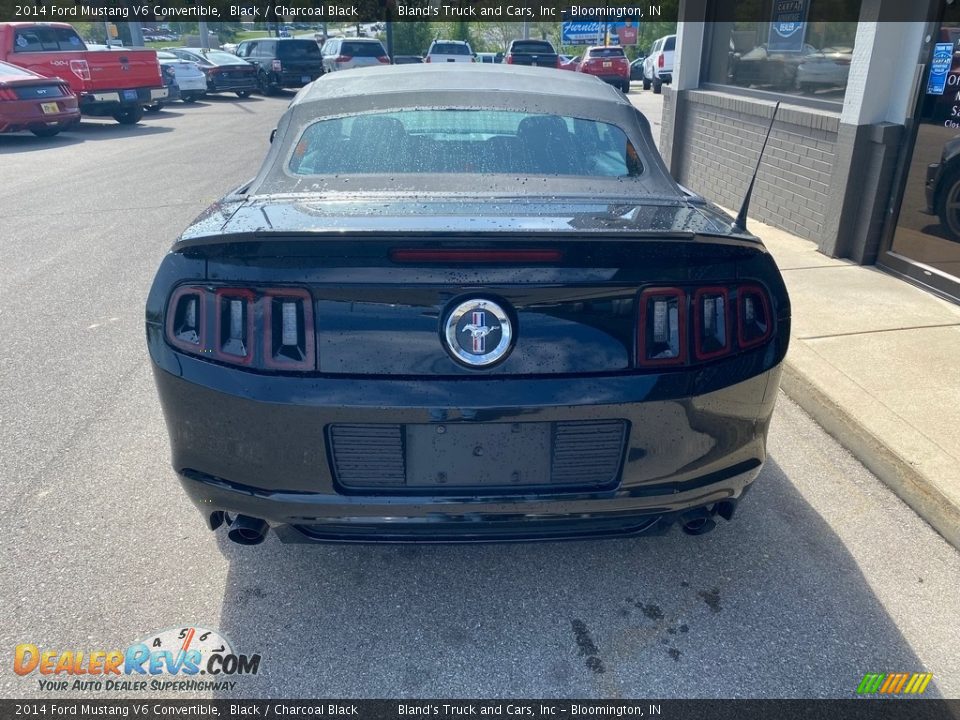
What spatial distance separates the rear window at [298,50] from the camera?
27.2 m

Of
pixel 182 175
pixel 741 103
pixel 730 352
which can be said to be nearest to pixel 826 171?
pixel 741 103

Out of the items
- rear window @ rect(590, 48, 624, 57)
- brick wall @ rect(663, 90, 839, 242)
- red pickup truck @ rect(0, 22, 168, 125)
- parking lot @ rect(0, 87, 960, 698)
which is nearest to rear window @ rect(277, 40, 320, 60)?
red pickup truck @ rect(0, 22, 168, 125)

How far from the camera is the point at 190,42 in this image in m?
58.1

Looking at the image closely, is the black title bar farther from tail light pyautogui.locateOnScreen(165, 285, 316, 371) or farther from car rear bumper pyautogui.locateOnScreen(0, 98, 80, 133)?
car rear bumper pyautogui.locateOnScreen(0, 98, 80, 133)

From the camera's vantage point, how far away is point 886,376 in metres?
4.31

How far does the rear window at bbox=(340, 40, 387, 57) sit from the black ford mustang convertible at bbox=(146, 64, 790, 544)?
86.6 feet

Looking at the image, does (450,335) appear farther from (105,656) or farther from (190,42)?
(190,42)

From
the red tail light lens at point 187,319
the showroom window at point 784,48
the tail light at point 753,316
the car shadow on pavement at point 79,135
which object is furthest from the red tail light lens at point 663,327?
the car shadow on pavement at point 79,135

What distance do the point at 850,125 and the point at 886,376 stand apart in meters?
3.01

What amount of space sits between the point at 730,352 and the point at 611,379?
425 mm

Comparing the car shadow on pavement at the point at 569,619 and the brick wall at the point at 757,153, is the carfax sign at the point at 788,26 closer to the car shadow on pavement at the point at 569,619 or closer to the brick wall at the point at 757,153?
the brick wall at the point at 757,153

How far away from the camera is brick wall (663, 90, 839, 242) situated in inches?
279

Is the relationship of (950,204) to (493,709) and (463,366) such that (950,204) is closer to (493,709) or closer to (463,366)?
(463,366)

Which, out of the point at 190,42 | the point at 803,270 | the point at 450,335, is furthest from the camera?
the point at 190,42
